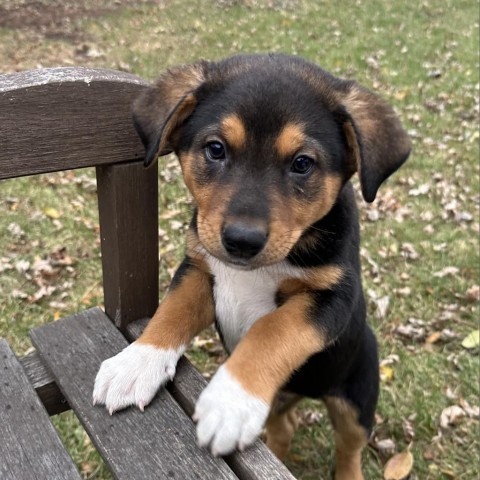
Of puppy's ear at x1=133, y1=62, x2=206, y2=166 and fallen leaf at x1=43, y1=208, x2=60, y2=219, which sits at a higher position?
puppy's ear at x1=133, y1=62, x2=206, y2=166

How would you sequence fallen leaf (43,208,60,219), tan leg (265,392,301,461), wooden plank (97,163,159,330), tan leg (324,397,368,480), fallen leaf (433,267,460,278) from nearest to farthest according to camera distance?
wooden plank (97,163,159,330)
tan leg (324,397,368,480)
tan leg (265,392,301,461)
fallen leaf (433,267,460,278)
fallen leaf (43,208,60,219)

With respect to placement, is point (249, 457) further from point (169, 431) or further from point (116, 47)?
point (116, 47)

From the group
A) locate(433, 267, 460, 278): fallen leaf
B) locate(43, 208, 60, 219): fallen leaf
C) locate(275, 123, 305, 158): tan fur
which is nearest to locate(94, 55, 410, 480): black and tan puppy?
locate(275, 123, 305, 158): tan fur

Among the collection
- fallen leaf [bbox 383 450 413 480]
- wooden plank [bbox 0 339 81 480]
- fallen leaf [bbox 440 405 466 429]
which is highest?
wooden plank [bbox 0 339 81 480]

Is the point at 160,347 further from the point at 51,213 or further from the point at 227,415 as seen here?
the point at 51,213

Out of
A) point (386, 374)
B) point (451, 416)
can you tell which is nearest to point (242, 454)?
point (451, 416)

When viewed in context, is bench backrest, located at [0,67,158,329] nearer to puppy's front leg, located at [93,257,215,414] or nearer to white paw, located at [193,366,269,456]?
puppy's front leg, located at [93,257,215,414]
